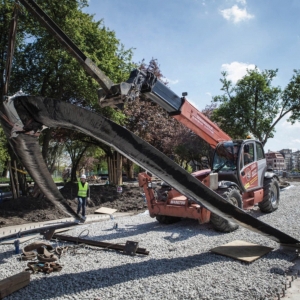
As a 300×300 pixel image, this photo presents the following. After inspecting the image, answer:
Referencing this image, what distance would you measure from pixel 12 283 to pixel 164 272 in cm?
237

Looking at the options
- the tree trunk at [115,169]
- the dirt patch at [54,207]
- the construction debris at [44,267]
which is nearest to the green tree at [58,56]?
the dirt patch at [54,207]

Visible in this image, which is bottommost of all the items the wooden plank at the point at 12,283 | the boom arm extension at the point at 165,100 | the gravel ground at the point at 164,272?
the gravel ground at the point at 164,272

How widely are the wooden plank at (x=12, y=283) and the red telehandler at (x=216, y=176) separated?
148 inches

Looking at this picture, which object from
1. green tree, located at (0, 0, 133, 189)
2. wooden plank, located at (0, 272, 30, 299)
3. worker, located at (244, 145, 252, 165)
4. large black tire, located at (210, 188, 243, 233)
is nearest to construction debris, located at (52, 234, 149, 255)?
wooden plank, located at (0, 272, 30, 299)

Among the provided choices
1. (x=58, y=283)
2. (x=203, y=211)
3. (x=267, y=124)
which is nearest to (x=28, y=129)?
(x=58, y=283)

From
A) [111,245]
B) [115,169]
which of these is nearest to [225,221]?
[111,245]

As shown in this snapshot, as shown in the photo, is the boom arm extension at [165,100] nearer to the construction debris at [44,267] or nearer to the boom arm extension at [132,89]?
the boom arm extension at [132,89]

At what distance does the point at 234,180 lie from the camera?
908 cm

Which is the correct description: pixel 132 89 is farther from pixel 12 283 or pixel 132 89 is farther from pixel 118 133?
pixel 12 283

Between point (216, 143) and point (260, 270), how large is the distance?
197 inches

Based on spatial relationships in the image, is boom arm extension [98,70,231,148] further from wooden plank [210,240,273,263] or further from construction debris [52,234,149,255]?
wooden plank [210,240,273,263]

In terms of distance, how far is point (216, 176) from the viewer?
8.02 meters

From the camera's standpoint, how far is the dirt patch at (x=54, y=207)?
1143 cm

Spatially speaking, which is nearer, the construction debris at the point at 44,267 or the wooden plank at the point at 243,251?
the construction debris at the point at 44,267
